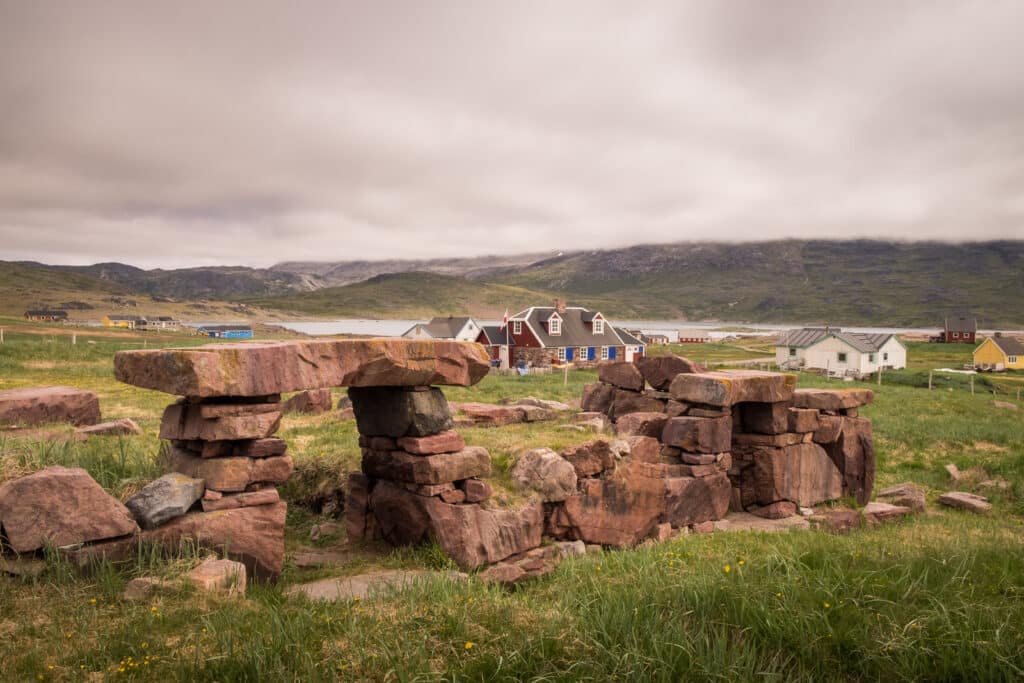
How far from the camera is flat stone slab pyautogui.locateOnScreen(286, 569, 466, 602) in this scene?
673 centimetres

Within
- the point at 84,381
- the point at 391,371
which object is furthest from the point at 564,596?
the point at 84,381

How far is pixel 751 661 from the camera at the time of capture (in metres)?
4.40

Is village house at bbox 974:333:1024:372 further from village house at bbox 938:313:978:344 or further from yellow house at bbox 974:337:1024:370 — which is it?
village house at bbox 938:313:978:344

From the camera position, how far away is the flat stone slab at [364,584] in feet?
22.1

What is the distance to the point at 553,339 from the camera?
57625 mm

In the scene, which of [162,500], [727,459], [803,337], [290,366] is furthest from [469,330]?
[162,500]

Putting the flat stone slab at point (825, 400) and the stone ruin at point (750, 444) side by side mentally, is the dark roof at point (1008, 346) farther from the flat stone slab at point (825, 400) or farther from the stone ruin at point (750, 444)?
the flat stone slab at point (825, 400)

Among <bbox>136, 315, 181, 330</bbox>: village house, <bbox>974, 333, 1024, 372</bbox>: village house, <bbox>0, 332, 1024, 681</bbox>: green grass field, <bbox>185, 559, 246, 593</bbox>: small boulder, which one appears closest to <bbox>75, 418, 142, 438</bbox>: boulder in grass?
<bbox>0, 332, 1024, 681</bbox>: green grass field

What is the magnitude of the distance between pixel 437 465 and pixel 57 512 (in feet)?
15.7

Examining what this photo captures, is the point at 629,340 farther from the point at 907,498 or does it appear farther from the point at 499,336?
the point at 907,498

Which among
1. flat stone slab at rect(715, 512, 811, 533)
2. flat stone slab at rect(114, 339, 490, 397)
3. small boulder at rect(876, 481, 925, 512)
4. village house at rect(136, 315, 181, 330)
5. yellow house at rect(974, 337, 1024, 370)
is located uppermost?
flat stone slab at rect(114, 339, 490, 397)

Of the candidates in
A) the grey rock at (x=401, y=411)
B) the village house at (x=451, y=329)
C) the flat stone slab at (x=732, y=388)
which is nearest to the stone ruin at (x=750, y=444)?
the flat stone slab at (x=732, y=388)

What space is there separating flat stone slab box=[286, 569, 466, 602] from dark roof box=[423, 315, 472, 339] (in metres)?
57.1

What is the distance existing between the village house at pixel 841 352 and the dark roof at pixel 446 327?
36.8 metres
